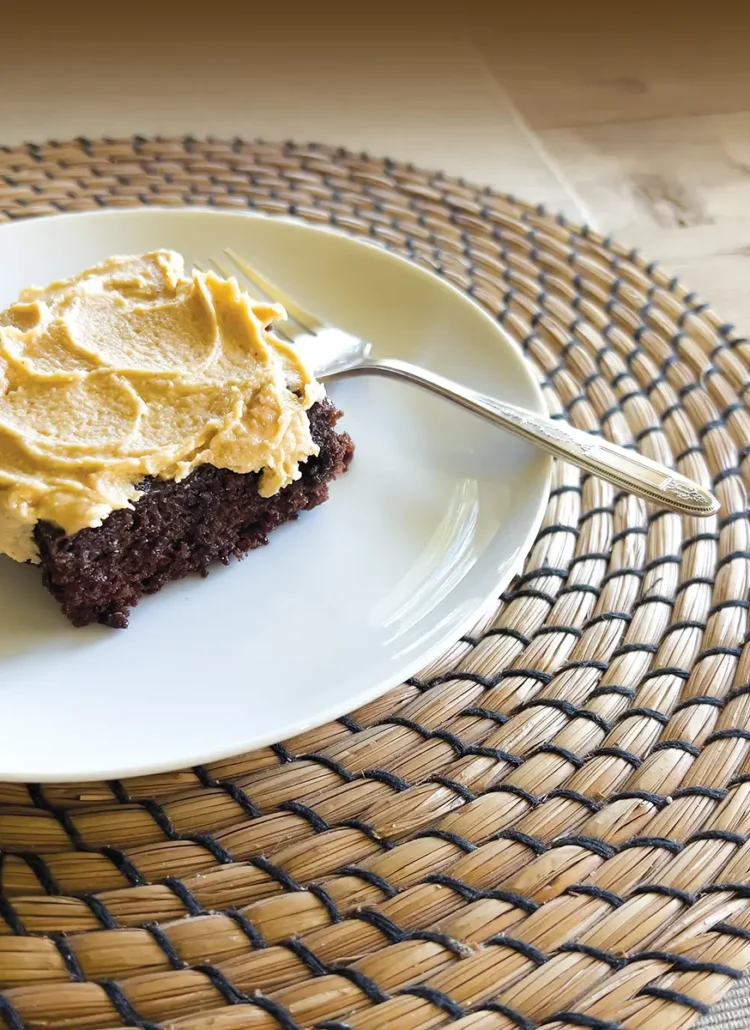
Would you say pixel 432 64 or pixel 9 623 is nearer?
pixel 9 623

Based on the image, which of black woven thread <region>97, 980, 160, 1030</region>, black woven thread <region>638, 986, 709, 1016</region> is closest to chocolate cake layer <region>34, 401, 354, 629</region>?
black woven thread <region>97, 980, 160, 1030</region>

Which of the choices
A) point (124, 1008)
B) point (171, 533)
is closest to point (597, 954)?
point (124, 1008)

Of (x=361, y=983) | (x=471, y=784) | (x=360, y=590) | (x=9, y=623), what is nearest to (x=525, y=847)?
(x=471, y=784)

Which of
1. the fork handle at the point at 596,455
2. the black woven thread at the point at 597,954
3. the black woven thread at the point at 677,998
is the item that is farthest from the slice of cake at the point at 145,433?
the black woven thread at the point at 677,998

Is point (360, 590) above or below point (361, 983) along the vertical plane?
above

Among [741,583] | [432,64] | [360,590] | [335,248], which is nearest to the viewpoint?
[360,590]

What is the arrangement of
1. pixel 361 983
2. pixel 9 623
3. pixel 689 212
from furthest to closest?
pixel 689 212, pixel 9 623, pixel 361 983

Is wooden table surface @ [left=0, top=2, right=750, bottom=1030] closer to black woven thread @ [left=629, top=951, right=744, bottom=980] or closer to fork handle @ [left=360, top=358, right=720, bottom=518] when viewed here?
fork handle @ [left=360, top=358, right=720, bottom=518]

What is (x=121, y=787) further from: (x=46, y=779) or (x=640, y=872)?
(x=640, y=872)
